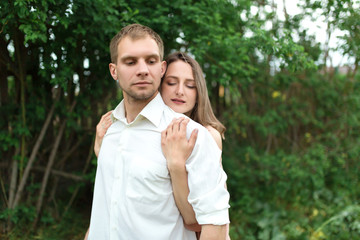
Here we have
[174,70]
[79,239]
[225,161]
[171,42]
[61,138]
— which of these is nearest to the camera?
[174,70]

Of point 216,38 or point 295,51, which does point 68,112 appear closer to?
point 216,38

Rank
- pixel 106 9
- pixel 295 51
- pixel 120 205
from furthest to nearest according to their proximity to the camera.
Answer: pixel 295 51
pixel 106 9
pixel 120 205

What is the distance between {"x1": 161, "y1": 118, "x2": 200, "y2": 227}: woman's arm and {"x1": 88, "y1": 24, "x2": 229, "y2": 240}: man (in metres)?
0.03

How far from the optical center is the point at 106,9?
9.22 ft

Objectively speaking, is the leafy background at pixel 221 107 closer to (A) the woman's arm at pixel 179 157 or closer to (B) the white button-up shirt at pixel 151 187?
(B) the white button-up shirt at pixel 151 187

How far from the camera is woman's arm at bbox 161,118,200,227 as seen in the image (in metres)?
1.50

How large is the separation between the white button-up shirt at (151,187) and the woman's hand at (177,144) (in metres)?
0.03

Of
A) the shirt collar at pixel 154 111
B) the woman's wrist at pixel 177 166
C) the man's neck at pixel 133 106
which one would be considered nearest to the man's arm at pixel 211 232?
the woman's wrist at pixel 177 166

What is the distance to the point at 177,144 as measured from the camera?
1.52 m

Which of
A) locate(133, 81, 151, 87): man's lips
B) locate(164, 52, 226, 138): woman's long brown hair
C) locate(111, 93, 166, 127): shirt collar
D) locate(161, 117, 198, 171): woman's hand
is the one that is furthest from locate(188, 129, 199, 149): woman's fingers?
locate(164, 52, 226, 138): woman's long brown hair

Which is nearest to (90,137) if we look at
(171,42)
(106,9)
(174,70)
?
(171,42)

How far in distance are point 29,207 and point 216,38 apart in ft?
9.04

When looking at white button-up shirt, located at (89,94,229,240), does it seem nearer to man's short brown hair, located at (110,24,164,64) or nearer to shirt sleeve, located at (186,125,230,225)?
shirt sleeve, located at (186,125,230,225)

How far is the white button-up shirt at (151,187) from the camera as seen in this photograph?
4.83ft
